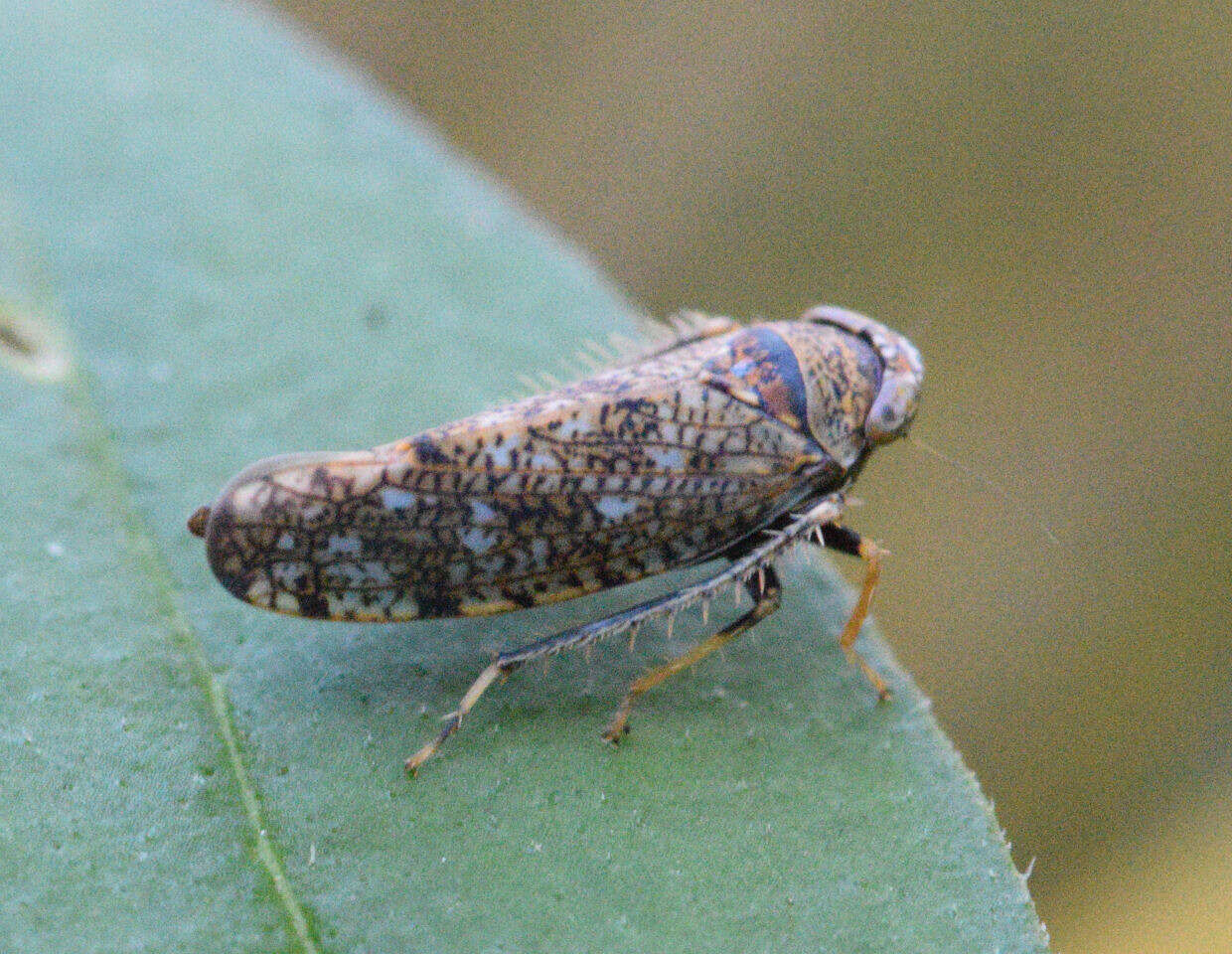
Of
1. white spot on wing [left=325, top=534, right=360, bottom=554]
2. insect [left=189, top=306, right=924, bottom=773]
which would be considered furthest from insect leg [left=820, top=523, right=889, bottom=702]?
white spot on wing [left=325, top=534, right=360, bottom=554]

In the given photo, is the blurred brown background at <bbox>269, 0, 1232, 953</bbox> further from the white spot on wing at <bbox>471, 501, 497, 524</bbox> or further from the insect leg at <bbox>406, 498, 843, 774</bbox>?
the white spot on wing at <bbox>471, 501, 497, 524</bbox>

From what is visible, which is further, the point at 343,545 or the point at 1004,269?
the point at 1004,269

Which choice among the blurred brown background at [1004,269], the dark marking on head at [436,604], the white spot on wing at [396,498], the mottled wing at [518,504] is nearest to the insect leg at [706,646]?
the mottled wing at [518,504]

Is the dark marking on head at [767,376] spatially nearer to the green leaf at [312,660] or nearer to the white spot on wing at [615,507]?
the white spot on wing at [615,507]

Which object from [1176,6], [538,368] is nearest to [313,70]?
[538,368]

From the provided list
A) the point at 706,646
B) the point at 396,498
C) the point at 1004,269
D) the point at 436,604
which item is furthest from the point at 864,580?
the point at 1004,269

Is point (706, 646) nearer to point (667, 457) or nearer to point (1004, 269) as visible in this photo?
point (667, 457)
